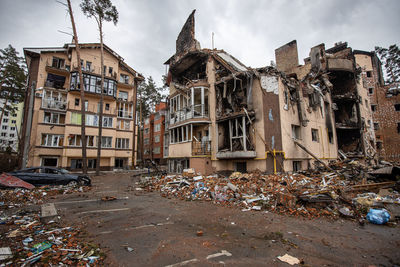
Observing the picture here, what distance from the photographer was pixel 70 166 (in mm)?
24250

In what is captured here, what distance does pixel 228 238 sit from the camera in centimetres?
455

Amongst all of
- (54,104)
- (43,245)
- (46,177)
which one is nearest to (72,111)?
(54,104)

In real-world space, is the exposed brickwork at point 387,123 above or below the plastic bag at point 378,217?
above

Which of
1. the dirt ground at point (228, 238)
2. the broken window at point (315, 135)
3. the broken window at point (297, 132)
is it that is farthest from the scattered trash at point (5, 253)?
the broken window at point (315, 135)

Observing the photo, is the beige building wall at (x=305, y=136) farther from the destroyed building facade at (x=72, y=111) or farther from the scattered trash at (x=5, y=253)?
the destroyed building facade at (x=72, y=111)

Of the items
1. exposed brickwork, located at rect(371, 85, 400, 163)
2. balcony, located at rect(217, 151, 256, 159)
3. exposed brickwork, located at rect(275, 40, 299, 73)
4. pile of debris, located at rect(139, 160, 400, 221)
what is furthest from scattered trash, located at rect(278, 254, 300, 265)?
exposed brickwork, located at rect(371, 85, 400, 163)

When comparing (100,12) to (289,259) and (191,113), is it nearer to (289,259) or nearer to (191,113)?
(191,113)

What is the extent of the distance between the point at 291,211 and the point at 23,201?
39.5 ft

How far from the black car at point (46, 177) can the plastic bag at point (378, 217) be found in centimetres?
1592

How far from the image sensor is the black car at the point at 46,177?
36.7 ft

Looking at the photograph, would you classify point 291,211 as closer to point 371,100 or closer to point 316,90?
point 316,90

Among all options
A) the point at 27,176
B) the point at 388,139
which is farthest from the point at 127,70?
the point at 388,139

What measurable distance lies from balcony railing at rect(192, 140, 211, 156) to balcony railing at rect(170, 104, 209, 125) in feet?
8.17

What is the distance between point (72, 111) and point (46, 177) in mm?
16637
